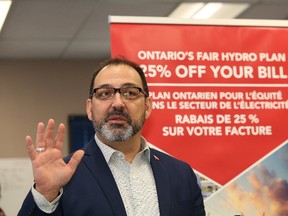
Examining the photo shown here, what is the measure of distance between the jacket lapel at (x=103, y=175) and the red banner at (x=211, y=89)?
68 cm

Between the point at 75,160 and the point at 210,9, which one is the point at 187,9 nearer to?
the point at 210,9

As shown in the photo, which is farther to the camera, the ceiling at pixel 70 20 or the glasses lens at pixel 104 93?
the ceiling at pixel 70 20

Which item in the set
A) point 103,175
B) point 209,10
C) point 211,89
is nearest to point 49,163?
point 103,175

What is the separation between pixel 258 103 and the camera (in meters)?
2.69

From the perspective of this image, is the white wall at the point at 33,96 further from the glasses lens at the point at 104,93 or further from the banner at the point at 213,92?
the glasses lens at the point at 104,93

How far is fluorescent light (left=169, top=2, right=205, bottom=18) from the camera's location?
5.27 metres

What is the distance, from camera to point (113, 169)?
1950 mm

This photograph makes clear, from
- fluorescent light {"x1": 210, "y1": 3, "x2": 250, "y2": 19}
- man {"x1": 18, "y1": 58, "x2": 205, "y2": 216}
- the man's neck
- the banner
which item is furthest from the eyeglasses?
fluorescent light {"x1": 210, "y1": 3, "x2": 250, "y2": 19}

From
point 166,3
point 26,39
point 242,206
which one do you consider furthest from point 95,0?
point 242,206

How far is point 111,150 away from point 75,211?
26cm

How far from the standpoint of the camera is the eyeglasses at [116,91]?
1.92 meters

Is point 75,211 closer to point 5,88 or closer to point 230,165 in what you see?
point 230,165

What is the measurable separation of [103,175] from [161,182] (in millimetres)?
203

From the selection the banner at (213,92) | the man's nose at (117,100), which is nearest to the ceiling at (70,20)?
the banner at (213,92)
